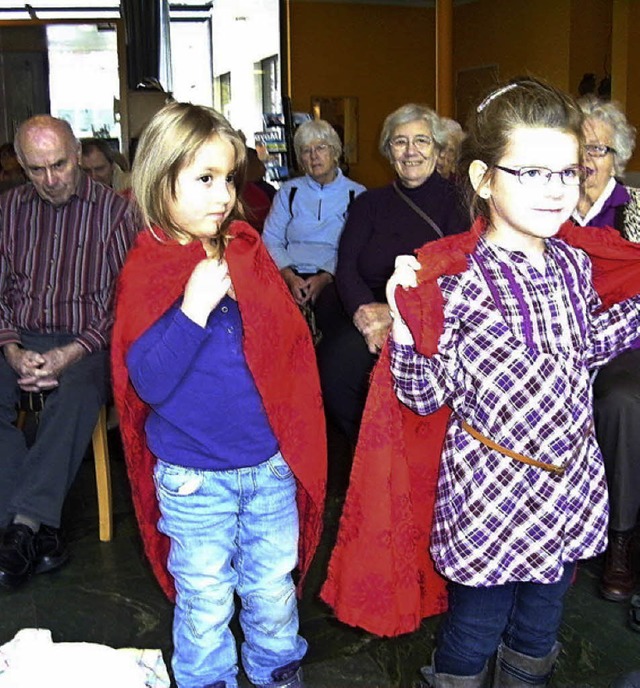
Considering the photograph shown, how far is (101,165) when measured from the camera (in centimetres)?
468

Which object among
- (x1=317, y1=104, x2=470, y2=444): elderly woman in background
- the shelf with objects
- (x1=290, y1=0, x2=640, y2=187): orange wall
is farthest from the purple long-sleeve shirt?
(x1=290, y1=0, x2=640, y2=187): orange wall

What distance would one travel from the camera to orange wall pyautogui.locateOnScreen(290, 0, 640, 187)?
1062 centimetres

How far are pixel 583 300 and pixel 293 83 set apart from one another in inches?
401

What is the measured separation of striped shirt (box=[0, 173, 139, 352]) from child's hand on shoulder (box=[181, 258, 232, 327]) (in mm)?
1503

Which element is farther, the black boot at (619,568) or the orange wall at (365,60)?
the orange wall at (365,60)

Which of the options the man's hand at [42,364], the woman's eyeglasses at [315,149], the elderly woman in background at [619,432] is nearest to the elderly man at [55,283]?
the man's hand at [42,364]

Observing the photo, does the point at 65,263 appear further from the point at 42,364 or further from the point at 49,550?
the point at 49,550

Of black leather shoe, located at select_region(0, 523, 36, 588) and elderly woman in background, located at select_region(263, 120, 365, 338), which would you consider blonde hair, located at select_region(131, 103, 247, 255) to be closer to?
black leather shoe, located at select_region(0, 523, 36, 588)

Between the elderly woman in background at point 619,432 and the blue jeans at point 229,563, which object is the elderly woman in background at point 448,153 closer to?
the elderly woman in background at point 619,432

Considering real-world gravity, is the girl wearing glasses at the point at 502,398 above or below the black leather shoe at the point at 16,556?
above

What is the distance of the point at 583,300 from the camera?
177 centimetres

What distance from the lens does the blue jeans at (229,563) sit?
69.4 inches

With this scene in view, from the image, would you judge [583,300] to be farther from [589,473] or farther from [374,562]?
[374,562]

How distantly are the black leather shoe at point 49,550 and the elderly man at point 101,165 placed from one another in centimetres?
223
